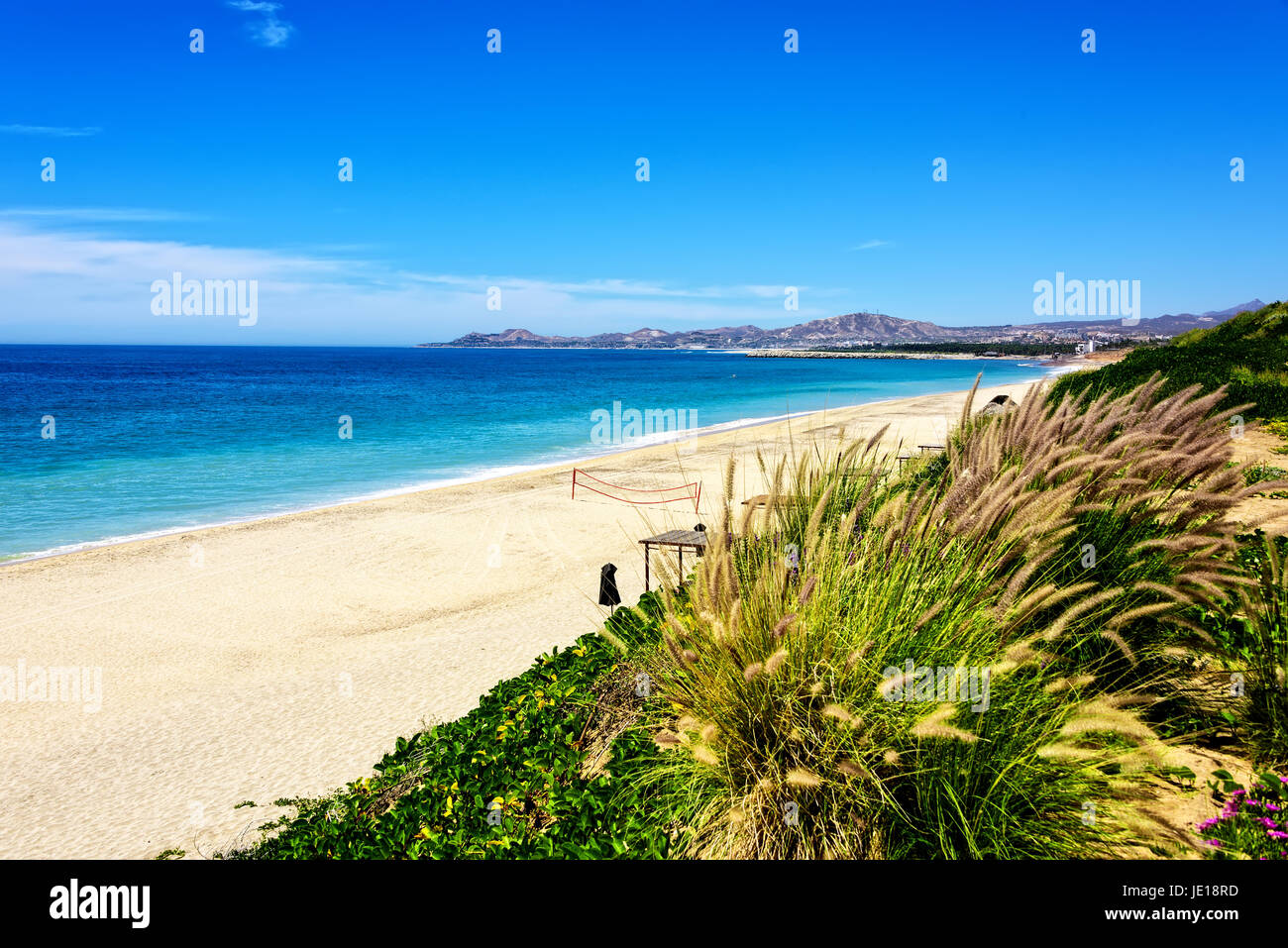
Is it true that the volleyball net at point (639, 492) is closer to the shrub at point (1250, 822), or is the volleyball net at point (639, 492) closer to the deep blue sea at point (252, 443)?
the deep blue sea at point (252, 443)

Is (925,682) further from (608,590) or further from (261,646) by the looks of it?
(261,646)

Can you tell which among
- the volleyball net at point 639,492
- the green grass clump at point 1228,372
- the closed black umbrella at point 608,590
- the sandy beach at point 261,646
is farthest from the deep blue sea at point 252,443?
the green grass clump at point 1228,372

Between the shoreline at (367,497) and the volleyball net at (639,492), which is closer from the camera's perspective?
the shoreline at (367,497)

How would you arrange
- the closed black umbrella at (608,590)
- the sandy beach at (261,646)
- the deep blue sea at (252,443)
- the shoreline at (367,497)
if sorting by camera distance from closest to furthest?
the sandy beach at (261,646), the closed black umbrella at (608,590), the shoreline at (367,497), the deep blue sea at (252,443)

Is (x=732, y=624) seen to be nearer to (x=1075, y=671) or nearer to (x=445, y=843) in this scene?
(x=445, y=843)

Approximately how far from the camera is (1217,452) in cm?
379

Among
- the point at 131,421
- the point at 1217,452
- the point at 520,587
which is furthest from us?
the point at 131,421

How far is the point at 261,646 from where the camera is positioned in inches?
366

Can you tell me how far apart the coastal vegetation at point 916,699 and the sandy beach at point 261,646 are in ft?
3.29

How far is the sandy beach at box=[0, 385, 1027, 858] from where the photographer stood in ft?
19.7

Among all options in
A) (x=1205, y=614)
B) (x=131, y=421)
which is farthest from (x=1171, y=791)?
(x=131, y=421)

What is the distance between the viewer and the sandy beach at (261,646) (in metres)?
6.00
